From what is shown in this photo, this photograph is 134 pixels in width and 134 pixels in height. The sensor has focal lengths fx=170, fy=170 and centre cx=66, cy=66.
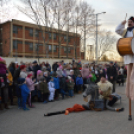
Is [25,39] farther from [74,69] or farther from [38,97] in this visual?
[38,97]

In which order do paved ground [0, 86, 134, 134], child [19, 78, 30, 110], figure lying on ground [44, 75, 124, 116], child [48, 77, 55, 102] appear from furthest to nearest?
child [48, 77, 55, 102]
child [19, 78, 30, 110]
figure lying on ground [44, 75, 124, 116]
paved ground [0, 86, 134, 134]

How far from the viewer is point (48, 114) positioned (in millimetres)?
5656

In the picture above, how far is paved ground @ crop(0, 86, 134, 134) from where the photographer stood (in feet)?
14.1

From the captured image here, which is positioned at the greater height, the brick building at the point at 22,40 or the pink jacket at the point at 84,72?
the brick building at the point at 22,40

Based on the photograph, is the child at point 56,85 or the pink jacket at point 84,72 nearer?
the child at point 56,85

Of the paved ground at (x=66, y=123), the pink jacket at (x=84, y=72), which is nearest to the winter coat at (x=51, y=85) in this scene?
the paved ground at (x=66, y=123)

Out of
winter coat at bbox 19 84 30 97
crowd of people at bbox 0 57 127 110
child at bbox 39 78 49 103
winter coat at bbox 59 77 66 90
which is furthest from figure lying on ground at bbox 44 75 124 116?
winter coat at bbox 59 77 66 90

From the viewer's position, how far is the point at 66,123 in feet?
16.1

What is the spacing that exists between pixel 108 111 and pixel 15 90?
3.92 meters

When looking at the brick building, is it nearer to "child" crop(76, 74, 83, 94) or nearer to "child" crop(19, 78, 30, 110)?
"child" crop(76, 74, 83, 94)

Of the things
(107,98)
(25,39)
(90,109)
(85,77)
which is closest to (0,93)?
(90,109)

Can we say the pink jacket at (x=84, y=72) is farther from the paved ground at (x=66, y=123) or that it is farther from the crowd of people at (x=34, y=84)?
the paved ground at (x=66, y=123)

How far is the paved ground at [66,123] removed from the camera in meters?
4.31

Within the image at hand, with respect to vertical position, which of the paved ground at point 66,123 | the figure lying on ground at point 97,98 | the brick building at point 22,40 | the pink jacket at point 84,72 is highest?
the brick building at point 22,40
